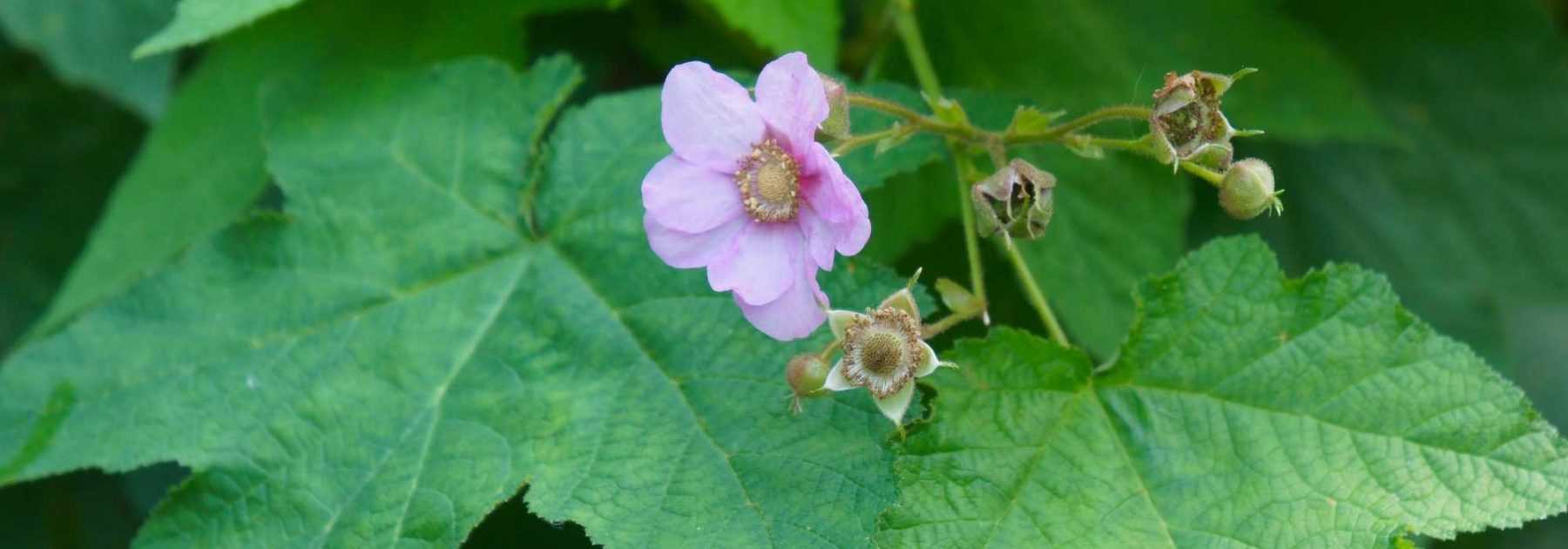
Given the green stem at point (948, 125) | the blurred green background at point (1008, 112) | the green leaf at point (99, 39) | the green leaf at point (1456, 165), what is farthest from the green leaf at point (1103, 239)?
the green leaf at point (99, 39)

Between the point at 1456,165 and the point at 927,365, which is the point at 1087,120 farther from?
the point at 1456,165

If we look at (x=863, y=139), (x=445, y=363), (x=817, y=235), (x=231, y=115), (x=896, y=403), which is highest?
(x=863, y=139)

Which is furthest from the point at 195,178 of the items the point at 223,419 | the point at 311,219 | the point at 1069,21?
the point at 1069,21

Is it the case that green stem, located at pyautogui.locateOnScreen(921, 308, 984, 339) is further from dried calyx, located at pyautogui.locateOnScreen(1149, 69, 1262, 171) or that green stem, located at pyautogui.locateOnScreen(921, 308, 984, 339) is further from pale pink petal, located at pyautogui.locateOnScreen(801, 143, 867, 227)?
dried calyx, located at pyautogui.locateOnScreen(1149, 69, 1262, 171)

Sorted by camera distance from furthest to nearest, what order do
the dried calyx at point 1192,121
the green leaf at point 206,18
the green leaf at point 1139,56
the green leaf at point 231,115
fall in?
the green leaf at point 1139,56 < the green leaf at point 231,115 < the green leaf at point 206,18 < the dried calyx at point 1192,121

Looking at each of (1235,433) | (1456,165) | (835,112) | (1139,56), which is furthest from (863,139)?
(1456,165)

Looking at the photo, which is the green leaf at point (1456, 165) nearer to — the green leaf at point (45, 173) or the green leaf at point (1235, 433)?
the green leaf at point (1235, 433)
